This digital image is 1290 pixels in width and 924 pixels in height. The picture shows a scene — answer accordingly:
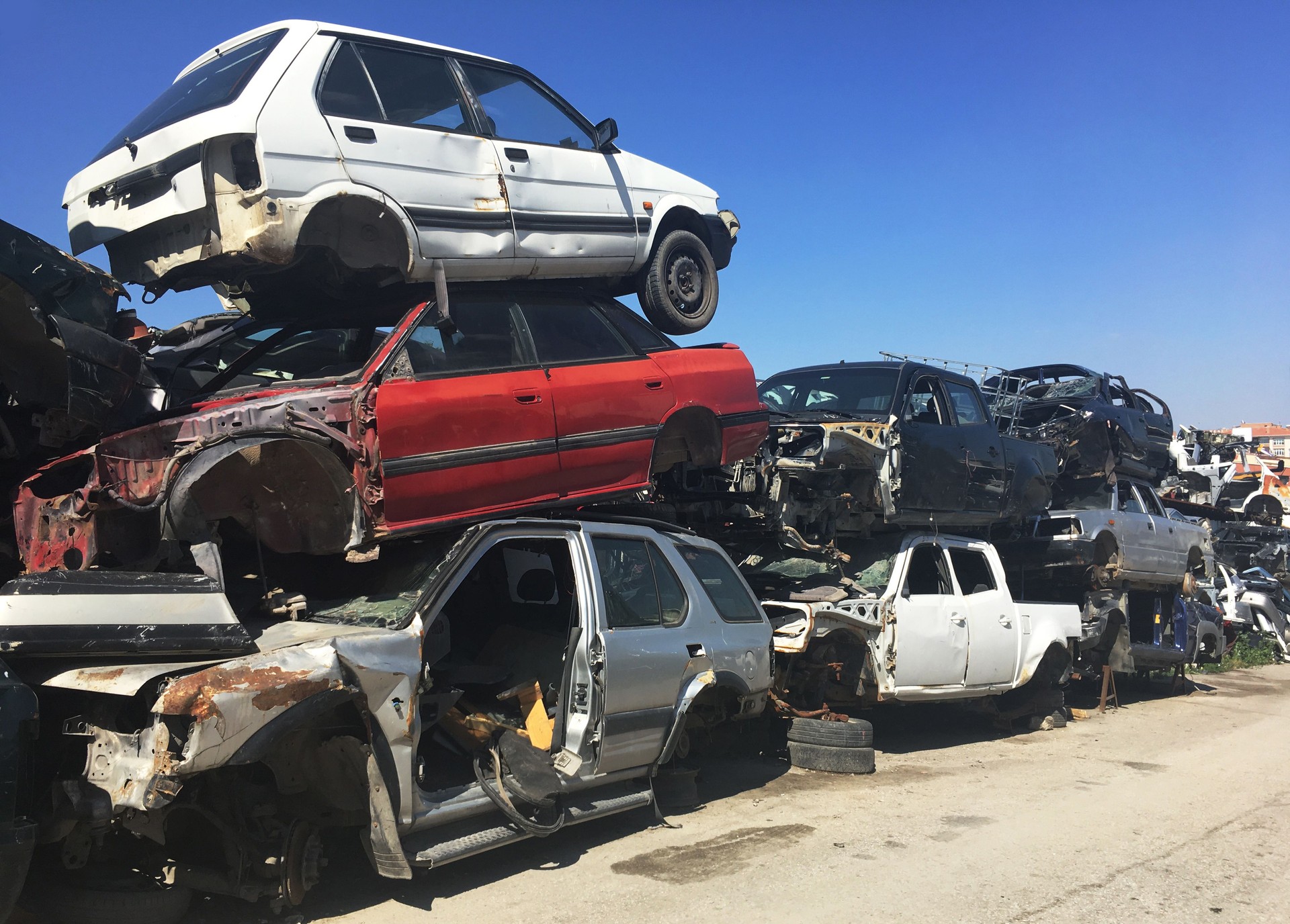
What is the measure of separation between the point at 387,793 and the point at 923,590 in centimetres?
579

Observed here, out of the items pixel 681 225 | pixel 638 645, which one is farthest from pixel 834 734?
pixel 681 225

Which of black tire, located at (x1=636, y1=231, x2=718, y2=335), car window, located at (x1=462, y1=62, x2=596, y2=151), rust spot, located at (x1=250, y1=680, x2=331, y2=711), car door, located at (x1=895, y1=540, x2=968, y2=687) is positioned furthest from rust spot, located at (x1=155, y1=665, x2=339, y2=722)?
car door, located at (x1=895, y1=540, x2=968, y2=687)

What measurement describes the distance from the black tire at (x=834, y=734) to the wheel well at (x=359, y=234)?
14.6 ft

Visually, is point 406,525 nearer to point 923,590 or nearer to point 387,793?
point 387,793

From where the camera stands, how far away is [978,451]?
9.41 meters

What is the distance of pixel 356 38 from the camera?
579 centimetres

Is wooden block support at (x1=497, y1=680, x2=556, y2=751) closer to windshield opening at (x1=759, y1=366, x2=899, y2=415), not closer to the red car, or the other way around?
the red car

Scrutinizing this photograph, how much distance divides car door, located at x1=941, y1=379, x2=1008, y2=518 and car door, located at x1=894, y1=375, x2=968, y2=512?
0.35ft

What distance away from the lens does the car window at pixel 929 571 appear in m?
8.66

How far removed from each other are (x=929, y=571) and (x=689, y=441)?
3.09m

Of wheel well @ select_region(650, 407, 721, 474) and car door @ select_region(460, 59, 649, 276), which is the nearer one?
car door @ select_region(460, 59, 649, 276)

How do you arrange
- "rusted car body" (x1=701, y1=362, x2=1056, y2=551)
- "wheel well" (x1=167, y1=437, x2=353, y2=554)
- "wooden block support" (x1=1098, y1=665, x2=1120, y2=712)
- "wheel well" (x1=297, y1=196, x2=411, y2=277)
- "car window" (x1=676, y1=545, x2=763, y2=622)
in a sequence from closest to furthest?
"wheel well" (x1=167, y1=437, x2=353, y2=554) < "wheel well" (x1=297, y1=196, x2=411, y2=277) < "car window" (x1=676, y1=545, x2=763, y2=622) < "rusted car body" (x1=701, y1=362, x2=1056, y2=551) < "wooden block support" (x1=1098, y1=665, x2=1120, y2=712)

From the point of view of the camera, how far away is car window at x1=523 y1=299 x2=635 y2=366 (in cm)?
604

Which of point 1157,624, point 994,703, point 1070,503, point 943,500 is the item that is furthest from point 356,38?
point 1157,624
